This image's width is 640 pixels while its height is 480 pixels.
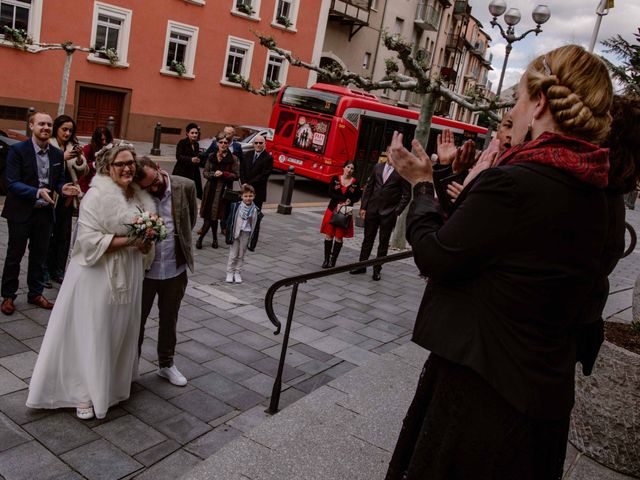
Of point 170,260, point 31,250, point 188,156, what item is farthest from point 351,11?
point 170,260

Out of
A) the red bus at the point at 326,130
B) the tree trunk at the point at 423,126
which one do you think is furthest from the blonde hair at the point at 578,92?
the red bus at the point at 326,130

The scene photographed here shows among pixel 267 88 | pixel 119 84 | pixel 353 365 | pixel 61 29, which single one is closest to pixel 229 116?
pixel 119 84

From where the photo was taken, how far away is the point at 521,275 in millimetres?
1771

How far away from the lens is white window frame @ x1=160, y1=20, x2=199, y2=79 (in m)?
23.8

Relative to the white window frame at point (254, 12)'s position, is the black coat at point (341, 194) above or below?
below

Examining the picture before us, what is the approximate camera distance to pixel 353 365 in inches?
226

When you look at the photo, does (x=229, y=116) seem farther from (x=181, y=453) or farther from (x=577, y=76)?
(x=577, y=76)

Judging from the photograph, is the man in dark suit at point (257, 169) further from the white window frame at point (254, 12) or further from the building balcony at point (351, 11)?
the building balcony at point (351, 11)

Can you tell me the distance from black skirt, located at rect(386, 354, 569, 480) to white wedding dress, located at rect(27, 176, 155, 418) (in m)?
2.67

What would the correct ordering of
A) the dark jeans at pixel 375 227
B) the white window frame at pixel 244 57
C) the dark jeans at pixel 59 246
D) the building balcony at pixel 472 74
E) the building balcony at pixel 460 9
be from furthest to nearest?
the building balcony at pixel 472 74
the building balcony at pixel 460 9
the white window frame at pixel 244 57
the dark jeans at pixel 375 227
the dark jeans at pixel 59 246

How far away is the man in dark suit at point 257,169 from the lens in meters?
10.1

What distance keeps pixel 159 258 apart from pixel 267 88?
393 inches

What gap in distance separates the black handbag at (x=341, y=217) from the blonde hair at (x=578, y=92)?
7.61 metres

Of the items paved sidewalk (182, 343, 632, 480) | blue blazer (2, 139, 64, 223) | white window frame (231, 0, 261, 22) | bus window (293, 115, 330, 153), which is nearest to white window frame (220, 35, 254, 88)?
white window frame (231, 0, 261, 22)
